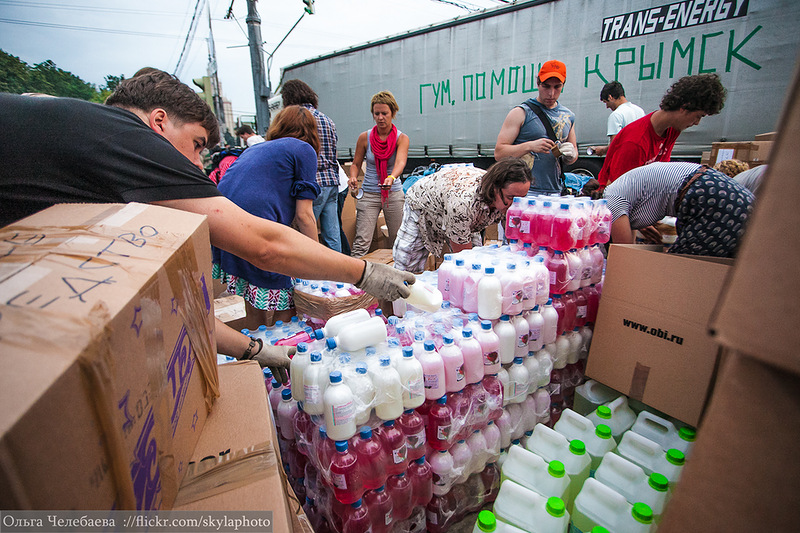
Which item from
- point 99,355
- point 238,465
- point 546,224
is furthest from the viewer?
point 546,224

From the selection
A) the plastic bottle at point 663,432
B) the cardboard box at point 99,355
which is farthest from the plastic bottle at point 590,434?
the cardboard box at point 99,355

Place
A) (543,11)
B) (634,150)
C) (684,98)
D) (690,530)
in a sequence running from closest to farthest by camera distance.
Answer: (690,530), (684,98), (634,150), (543,11)

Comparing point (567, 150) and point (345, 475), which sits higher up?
point (567, 150)

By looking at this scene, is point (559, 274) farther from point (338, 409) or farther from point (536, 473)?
point (338, 409)

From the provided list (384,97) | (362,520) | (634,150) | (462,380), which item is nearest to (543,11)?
(384,97)

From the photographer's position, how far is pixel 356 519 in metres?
1.58

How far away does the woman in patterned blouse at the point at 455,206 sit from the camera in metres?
2.64

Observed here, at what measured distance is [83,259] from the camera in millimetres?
759

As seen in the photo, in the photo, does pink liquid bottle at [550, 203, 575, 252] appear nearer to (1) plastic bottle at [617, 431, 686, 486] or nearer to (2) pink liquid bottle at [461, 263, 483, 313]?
(2) pink liquid bottle at [461, 263, 483, 313]

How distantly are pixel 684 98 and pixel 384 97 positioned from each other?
2.82 meters

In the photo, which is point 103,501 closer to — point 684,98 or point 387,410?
point 387,410

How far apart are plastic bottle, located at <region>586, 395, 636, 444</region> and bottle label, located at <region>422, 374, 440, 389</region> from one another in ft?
3.43

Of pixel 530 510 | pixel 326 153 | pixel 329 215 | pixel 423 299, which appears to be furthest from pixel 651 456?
pixel 326 153

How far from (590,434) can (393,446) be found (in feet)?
→ 3.61
